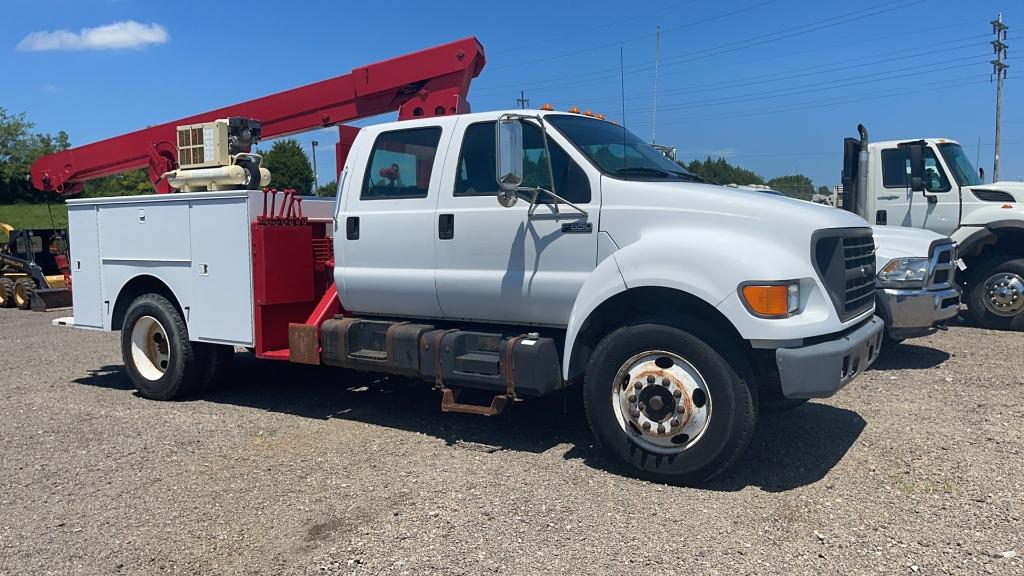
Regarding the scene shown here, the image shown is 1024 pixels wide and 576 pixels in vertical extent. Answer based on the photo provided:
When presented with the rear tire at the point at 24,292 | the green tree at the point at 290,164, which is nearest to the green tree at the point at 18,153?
the green tree at the point at 290,164

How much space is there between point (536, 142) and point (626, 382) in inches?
69.6

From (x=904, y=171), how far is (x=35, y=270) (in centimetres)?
1627

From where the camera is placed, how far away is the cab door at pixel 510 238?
5.18m

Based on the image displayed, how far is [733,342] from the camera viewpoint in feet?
15.3

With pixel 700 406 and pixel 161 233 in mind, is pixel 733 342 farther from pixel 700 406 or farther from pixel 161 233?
pixel 161 233

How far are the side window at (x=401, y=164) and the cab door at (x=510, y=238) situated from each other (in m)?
0.23

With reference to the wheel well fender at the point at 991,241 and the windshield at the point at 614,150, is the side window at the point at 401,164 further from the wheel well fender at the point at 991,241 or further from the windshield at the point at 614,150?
the wheel well fender at the point at 991,241

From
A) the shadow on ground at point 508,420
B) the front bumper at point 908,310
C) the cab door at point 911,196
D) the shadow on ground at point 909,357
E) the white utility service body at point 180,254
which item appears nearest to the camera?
the shadow on ground at point 508,420

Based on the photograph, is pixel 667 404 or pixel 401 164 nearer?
pixel 667 404

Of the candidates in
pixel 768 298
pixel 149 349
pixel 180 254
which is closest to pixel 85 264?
pixel 149 349

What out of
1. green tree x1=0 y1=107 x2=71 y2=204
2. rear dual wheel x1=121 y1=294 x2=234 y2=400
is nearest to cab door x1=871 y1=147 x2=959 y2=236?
rear dual wheel x1=121 y1=294 x2=234 y2=400

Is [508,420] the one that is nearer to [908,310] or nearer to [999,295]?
[908,310]

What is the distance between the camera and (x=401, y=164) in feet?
19.9

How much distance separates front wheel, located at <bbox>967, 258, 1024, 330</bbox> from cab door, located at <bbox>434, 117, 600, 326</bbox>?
25.6 feet
